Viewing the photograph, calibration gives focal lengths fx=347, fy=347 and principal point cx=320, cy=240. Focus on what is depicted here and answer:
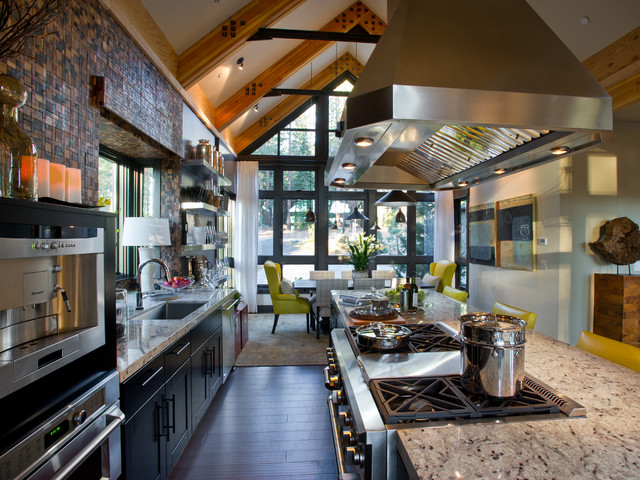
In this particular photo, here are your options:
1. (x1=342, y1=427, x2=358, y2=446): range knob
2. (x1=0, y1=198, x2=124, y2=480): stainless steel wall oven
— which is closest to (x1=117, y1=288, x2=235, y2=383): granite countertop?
(x1=0, y1=198, x2=124, y2=480): stainless steel wall oven

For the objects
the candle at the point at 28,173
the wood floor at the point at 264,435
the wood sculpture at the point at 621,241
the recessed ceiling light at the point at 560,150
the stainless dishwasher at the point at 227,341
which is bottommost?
the wood floor at the point at 264,435

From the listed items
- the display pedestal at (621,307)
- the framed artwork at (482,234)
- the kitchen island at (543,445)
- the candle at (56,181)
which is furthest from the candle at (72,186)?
the framed artwork at (482,234)

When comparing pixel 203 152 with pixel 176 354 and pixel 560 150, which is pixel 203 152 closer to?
pixel 176 354

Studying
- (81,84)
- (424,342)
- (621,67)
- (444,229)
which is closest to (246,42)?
(81,84)

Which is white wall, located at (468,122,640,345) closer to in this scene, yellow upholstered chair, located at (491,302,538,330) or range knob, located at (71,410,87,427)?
yellow upholstered chair, located at (491,302,538,330)

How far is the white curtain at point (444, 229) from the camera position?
7.24 metres

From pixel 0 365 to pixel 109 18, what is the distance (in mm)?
2249

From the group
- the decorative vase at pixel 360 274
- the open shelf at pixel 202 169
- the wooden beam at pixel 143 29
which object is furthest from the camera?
the decorative vase at pixel 360 274

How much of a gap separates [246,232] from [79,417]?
577 centimetres

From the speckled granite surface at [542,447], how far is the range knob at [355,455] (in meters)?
0.17

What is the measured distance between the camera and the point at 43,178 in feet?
4.17

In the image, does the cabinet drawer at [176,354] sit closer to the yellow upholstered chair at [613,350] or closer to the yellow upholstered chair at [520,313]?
the yellow upholstered chair at [520,313]

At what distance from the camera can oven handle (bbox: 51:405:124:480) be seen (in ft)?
3.46

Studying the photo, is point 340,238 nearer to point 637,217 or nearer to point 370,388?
point 637,217
